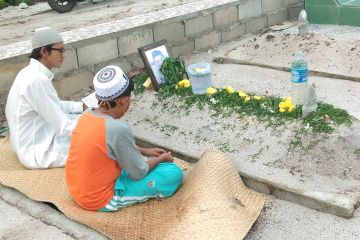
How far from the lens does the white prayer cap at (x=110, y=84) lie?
3138 millimetres

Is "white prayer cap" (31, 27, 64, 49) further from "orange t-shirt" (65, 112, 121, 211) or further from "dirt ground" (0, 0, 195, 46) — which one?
"dirt ground" (0, 0, 195, 46)

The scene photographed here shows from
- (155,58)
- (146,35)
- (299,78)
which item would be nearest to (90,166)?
(299,78)

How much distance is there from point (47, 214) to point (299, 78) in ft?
8.69

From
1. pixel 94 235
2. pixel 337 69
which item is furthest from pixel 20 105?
pixel 337 69

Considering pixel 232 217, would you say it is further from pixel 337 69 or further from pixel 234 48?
pixel 234 48

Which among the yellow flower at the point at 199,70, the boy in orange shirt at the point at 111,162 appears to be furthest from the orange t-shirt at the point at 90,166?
the yellow flower at the point at 199,70

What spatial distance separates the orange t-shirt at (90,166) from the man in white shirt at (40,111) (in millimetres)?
756

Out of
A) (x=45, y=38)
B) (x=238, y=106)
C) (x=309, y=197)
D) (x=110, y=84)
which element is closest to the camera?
(x=110, y=84)

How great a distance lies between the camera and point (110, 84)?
3127 mm

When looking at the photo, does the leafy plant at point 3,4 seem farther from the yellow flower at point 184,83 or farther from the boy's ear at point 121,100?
the boy's ear at point 121,100

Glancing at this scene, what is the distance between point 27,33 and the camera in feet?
23.2

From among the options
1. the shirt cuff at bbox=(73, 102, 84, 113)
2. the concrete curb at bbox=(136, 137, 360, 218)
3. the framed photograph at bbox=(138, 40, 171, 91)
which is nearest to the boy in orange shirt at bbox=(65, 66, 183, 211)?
the concrete curb at bbox=(136, 137, 360, 218)

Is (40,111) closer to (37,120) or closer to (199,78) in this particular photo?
(37,120)

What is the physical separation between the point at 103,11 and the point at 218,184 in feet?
18.8
